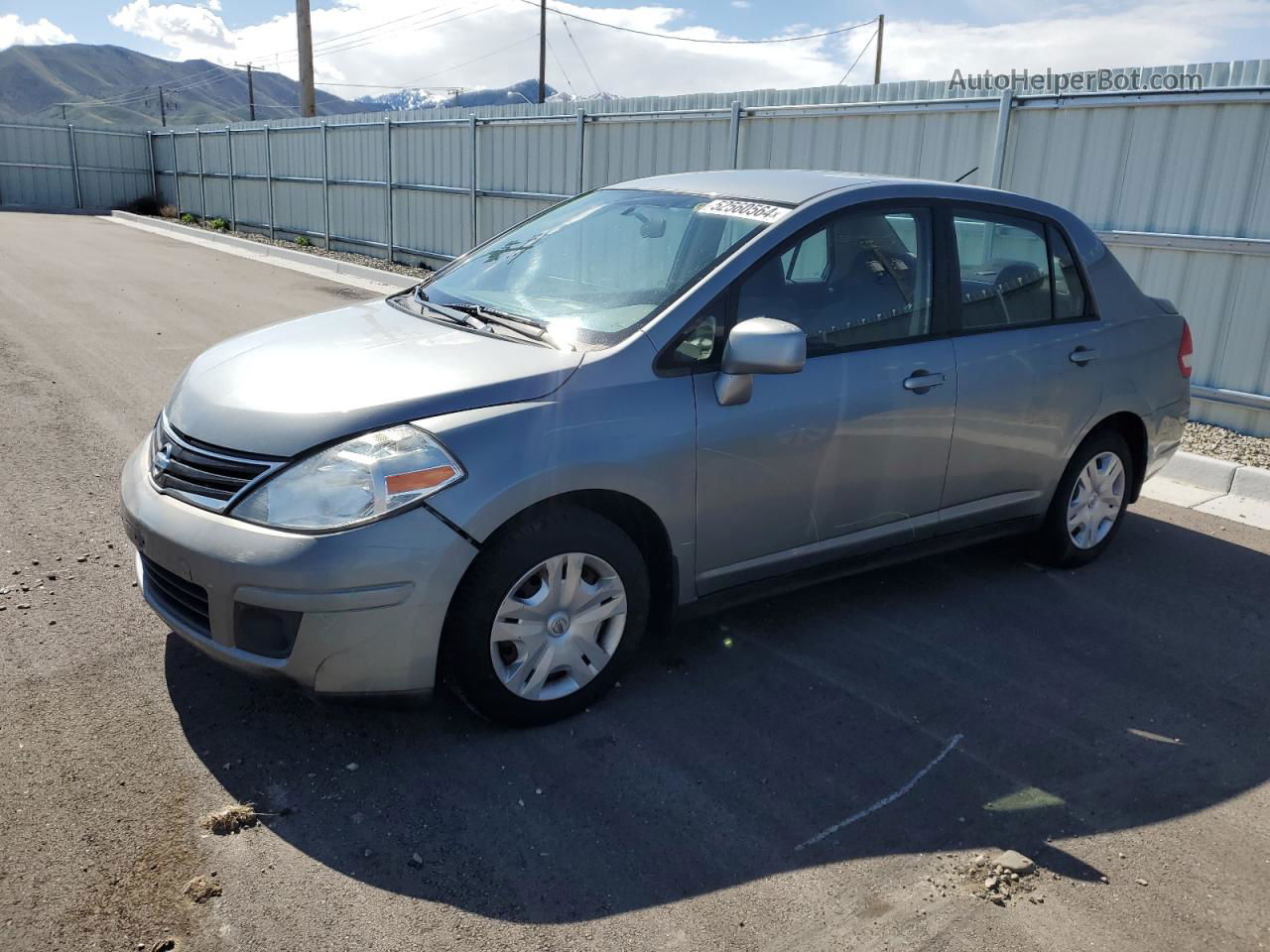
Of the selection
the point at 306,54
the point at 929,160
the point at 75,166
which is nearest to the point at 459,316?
the point at 929,160

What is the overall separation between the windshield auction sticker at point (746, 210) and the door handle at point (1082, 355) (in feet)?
5.68

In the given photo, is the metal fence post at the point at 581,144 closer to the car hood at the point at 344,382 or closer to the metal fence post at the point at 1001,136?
the metal fence post at the point at 1001,136

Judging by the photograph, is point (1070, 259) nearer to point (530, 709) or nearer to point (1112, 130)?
point (530, 709)

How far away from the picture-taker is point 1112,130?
8344 millimetres

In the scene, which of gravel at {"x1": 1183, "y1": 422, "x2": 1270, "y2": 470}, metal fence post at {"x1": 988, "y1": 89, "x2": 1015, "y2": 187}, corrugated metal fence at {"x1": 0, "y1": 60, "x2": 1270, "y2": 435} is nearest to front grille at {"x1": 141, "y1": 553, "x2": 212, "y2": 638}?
corrugated metal fence at {"x1": 0, "y1": 60, "x2": 1270, "y2": 435}

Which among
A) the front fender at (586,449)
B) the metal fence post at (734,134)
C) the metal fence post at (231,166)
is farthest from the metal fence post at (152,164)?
the front fender at (586,449)

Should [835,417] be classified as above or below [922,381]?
below

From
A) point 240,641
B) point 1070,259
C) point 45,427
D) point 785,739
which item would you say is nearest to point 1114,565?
point 1070,259

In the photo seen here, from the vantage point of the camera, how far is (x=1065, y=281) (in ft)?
16.3

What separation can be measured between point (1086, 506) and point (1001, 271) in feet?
4.34

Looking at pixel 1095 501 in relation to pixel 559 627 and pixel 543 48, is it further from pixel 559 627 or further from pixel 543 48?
pixel 543 48

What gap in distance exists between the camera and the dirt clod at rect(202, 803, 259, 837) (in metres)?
2.89

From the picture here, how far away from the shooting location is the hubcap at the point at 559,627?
3.31 meters

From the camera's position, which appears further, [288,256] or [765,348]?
[288,256]
